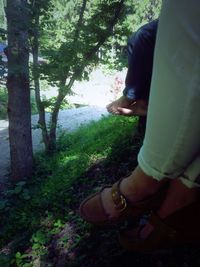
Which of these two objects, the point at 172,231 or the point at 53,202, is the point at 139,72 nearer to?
the point at 172,231

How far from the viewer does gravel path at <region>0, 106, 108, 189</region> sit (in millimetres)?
7661

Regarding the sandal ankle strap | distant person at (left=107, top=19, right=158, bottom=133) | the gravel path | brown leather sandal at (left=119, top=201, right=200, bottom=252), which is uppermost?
distant person at (left=107, top=19, right=158, bottom=133)

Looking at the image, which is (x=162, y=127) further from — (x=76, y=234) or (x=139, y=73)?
(x=76, y=234)

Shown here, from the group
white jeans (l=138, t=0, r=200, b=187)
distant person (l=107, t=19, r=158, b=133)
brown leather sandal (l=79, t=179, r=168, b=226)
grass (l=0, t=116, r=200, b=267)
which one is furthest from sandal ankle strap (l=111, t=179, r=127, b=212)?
distant person (l=107, t=19, r=158, b=133)

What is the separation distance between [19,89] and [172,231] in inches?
171

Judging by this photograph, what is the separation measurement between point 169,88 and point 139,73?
114cm

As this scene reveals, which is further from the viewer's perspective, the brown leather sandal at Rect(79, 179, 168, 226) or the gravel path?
the gravel path

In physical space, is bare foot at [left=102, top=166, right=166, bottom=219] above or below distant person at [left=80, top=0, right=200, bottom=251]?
below

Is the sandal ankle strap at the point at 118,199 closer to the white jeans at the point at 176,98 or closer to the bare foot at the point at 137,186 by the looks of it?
the bare foot at the point at 137,186

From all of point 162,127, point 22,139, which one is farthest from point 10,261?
point 22,139

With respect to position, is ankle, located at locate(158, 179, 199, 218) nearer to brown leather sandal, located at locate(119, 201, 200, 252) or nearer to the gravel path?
brown leather sandal, located at locate(119, 201, 200, 252)

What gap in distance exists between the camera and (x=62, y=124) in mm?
10672

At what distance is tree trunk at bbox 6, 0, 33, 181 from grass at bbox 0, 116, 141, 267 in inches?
16.5

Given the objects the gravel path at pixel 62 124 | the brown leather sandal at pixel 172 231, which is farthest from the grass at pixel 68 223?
the gravel path at pixel 62 124
